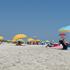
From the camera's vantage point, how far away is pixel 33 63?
8828 millimetres

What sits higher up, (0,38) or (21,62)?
(0,38)

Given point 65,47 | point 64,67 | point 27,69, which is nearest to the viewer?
point 27,69

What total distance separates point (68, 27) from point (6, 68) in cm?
1261

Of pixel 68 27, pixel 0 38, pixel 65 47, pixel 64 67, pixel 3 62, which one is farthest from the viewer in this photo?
pixel 0 38

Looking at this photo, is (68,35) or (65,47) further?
(68,35)

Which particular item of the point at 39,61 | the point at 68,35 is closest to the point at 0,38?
the point at 68,35

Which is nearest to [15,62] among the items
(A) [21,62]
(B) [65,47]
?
(A) [21,62]

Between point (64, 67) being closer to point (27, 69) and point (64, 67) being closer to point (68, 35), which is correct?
point (27, 69)

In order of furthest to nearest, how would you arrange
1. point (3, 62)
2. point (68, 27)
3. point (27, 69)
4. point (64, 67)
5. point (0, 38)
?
point (0, 38) → point (68, 27) → point (3, 62) → point (64, 67) → point (27, 69)

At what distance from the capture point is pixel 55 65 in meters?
8.72

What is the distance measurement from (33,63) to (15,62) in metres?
0.63

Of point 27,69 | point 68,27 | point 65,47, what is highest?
point 68,27

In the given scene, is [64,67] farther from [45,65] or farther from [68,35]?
[68,35]

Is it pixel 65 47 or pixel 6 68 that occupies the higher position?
pixel 65 47
